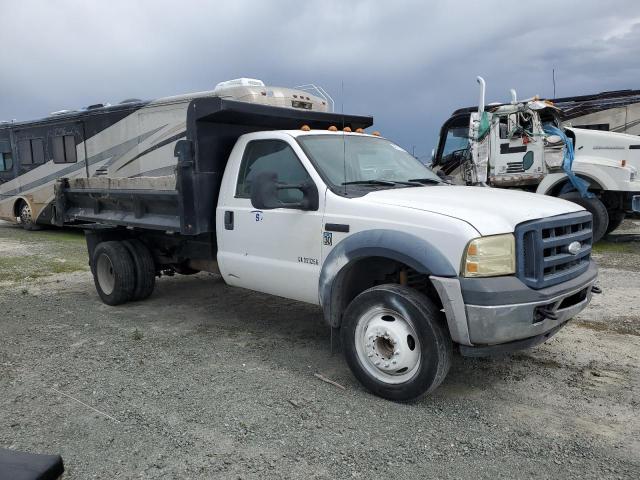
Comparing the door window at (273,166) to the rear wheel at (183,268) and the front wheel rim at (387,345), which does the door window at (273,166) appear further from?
the rear wheel at (183,268)

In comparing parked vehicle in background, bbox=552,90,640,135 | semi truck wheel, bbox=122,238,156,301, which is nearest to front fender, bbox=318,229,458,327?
semi truck wheel, bbox=122,238,156,301

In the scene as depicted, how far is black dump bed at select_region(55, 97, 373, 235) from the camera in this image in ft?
17.0

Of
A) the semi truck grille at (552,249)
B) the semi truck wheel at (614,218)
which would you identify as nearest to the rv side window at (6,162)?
the semi truck wheel at (614,218)

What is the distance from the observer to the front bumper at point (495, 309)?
3406 mm

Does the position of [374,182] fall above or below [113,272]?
above

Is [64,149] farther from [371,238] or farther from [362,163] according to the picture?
[371,238]

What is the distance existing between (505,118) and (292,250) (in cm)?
797

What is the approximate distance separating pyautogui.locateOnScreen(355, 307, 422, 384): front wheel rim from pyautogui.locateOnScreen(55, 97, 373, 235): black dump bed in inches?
86.1

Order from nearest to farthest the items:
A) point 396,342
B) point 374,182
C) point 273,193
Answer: point 396,342
point 273,193
point 374,182

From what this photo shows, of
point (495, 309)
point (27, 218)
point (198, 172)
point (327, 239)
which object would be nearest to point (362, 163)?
point (327, 239)

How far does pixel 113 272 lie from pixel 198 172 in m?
2.08

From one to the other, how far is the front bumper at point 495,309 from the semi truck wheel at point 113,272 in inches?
167

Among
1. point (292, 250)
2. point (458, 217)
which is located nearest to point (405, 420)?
point (458, 217)

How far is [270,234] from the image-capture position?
15.7 feet
